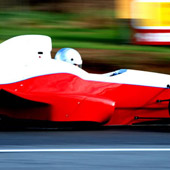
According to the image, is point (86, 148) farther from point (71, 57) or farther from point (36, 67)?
point (71, 57)

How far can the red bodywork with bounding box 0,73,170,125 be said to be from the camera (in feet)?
20.6

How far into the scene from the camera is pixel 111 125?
6965mm

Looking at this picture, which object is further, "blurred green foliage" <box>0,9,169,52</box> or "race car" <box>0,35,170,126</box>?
"blurred green foliage" <box>0,9,169,52</box>

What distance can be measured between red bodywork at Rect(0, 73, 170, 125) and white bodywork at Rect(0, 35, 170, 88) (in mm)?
59

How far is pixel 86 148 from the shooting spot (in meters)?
5.75

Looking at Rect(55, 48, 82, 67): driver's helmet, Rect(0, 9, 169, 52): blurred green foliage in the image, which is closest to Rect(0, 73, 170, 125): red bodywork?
Rect(55, 48, 82, 67): driver's helmet

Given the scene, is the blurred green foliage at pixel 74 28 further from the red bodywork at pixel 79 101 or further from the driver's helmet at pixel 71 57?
the red bodywork at pixel 79 101

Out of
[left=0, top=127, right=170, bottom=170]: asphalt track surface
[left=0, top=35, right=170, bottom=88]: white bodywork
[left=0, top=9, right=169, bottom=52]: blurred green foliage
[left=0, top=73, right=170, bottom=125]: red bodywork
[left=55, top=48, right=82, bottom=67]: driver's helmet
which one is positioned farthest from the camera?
[left=0, top=9, right=169, bottom=52]: blurred green foliage

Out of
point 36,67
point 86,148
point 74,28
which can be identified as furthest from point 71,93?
point 74,28

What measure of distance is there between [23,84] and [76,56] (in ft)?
2.54

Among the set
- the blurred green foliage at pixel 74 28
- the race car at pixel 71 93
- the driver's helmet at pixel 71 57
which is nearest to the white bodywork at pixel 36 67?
the race car at pixel 71 93

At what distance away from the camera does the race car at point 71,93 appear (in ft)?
20.6

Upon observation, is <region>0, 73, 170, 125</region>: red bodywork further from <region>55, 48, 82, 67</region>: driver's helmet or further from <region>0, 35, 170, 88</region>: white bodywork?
<region>55, 48, 82, 67</region>: driver's helmet

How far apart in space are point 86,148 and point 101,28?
30.4ft
